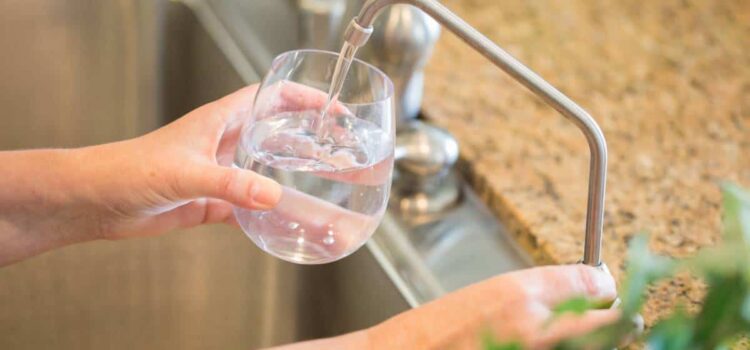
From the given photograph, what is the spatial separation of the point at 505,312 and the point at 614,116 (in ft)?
1.71

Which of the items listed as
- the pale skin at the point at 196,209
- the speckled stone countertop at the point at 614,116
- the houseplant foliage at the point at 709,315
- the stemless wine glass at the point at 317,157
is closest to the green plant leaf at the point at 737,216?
the houseplant foliage at the point at 709,315

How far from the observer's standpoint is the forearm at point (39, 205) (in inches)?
30.8

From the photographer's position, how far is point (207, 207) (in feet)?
2.75

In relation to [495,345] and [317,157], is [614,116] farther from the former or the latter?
[495,345]

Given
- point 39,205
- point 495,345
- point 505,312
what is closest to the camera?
point 495,345

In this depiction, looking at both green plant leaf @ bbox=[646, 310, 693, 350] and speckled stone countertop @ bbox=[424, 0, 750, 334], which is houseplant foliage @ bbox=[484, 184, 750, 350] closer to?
green plant leaf @ bbox=[646, 310, 693, 350]

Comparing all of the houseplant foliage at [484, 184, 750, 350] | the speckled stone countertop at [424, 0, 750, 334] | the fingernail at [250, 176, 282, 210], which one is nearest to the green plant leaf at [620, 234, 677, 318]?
the houseplant foliage at [484, 184, 750, 350]

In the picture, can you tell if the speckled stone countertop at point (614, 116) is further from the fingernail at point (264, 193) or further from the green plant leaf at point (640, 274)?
the green plant leaf at point (640, 274)

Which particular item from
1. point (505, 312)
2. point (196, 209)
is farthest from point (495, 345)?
point (196, 209)

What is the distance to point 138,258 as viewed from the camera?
Answer: 1148 millimetres

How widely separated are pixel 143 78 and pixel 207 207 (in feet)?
1.64

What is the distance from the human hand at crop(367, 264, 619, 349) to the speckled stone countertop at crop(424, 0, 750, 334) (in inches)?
8.3

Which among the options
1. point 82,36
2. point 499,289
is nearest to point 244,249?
point 82,36

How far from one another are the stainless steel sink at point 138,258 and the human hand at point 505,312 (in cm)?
23
